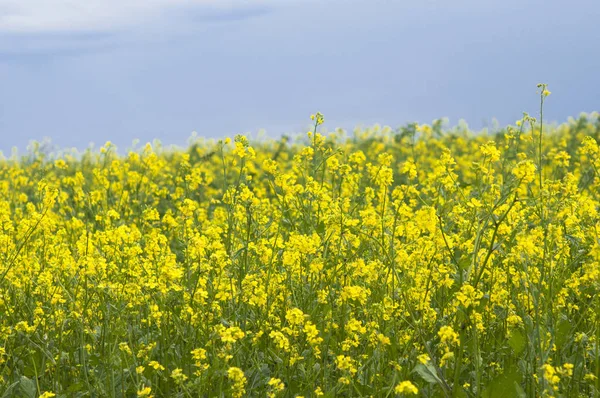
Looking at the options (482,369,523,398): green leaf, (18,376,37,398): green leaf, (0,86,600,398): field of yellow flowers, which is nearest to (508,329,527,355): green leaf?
(0,86,600,398): field of yellow flowers

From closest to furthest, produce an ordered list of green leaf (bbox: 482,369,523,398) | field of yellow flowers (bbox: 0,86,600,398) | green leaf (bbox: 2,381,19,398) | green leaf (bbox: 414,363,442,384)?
1. green leaf (bbox: 414,363,442,384)
2. green leaf (bbox: 482,369,523,398)
3. field of yellow flowers (bbox: 0,86,600,398)
4. green leaf (bbox: 2,381,19,398)

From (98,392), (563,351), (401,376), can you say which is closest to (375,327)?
(401,376)

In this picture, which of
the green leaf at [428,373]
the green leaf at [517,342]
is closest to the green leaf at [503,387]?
the green leaf at [428,373]

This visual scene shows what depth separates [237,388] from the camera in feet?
9.61

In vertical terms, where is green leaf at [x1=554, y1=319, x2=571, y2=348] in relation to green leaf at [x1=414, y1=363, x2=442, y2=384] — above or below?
above

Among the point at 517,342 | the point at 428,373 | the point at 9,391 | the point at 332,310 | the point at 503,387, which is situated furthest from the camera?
the point at 332,310

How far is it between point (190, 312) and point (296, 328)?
586 mm

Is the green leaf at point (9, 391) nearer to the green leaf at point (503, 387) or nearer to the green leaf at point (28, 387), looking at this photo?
the green leaf at point (28, 387)

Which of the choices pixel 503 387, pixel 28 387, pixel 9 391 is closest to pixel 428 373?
pixel 503 387

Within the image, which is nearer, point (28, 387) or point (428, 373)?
point (428, 373)

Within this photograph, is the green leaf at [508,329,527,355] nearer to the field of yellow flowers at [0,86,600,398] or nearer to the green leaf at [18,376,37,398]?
the field of yellow flowers at [0,86,600,398]

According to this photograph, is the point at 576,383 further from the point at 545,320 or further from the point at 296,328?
the point at 296,328

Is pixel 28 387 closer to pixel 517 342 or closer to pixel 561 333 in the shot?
pixel 517 342

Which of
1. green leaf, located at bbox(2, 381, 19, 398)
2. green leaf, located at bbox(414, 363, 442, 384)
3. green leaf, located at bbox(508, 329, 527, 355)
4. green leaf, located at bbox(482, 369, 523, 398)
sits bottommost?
green leaf, located at bbox(2, 381, 19, 398)
